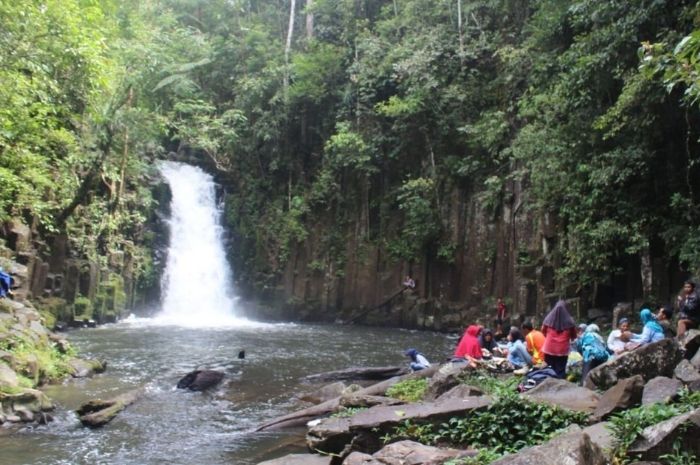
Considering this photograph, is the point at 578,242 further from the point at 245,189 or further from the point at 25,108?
the point at 245,189

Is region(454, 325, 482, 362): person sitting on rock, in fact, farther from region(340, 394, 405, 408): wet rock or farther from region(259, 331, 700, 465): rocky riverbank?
region(340, 394, 405, 408): wet rock

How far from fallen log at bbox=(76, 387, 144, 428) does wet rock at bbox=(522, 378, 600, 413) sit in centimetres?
650

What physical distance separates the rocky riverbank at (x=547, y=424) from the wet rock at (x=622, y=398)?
0.03 ft

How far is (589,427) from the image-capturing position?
5.96 metres

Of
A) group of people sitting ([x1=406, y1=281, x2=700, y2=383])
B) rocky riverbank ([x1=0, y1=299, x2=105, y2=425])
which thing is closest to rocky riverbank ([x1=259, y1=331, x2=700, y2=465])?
group of people sitting ([x1=406, y1=281, x2=700, y2=383])

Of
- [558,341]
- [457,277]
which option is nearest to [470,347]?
[558,341]

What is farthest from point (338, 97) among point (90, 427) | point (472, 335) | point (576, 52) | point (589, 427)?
point (589, 427)

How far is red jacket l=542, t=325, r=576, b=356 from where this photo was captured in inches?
370

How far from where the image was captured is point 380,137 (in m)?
25.7

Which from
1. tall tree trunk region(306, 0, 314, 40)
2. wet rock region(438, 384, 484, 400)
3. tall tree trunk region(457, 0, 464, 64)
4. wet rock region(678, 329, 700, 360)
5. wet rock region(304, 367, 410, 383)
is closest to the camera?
wet rock region(438, 384, 484, 400)

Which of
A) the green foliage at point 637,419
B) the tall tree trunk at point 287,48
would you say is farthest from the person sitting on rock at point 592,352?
the tall tree trunk at point 287,48

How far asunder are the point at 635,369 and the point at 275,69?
25347mm

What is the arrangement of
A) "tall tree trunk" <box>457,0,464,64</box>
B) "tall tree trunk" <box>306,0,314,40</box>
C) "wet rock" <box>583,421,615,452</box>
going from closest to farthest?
"wet rock" <box>583,421,615,452</box>
"tall tree trunk" <box>457,0,464,64</box>
"tall tree trunk" <box>306,0,314,40</box>

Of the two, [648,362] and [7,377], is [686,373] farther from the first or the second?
[7,377]
